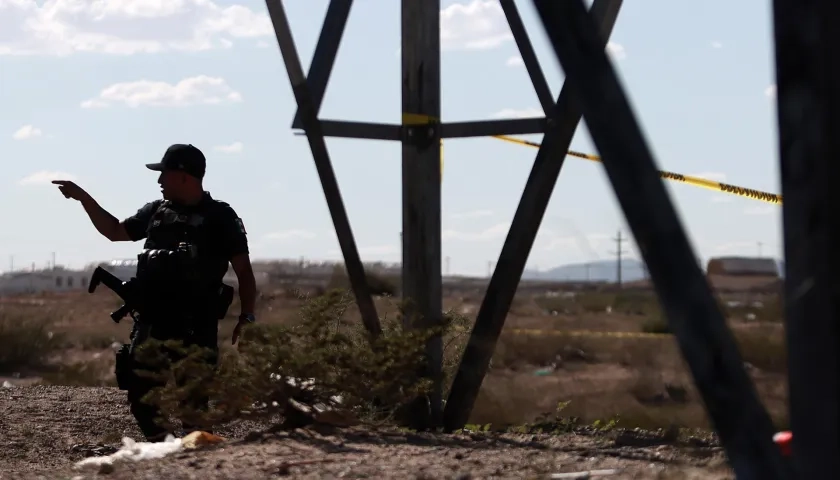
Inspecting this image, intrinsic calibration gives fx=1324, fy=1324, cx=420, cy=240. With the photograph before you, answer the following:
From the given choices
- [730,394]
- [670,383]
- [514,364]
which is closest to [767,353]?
[670,383]

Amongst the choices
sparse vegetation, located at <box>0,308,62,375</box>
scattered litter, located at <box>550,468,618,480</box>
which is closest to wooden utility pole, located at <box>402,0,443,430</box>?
scattered litter, located at <box>550,468,618,480</box>

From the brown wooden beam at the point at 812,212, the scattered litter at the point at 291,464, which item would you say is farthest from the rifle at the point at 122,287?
the brown wooden beam at the point at 812,212

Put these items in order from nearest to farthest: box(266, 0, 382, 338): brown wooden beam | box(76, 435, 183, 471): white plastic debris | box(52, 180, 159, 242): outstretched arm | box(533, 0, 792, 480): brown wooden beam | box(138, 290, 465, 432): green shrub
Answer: box(533, 0, 792, 480): brown wooden beam < box(76, 435, 183, 471): white plastic debris < box(138, 290, 465, 432): green shrub < box(266, 0, 382, 338): brown wooden beam < box(52, 180, 159, 242): outstretched arm

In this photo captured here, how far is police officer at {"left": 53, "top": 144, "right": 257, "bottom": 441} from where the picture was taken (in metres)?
6.14

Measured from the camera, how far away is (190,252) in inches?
239

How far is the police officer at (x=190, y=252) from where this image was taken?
6.14 m

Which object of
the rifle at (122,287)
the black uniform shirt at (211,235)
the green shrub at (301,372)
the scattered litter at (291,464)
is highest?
the black uniform shirt at (211,235)

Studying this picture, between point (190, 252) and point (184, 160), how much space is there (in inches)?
17.5

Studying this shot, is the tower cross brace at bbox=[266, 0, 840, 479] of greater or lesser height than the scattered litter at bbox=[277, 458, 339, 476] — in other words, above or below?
above

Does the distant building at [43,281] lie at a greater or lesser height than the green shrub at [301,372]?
greater

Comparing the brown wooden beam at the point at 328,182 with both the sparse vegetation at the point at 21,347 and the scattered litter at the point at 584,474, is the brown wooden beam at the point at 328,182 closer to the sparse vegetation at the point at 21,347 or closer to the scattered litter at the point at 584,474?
the scattered litter at the point at 584,474

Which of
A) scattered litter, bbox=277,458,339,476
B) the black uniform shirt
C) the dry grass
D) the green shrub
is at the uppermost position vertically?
the black uniform shirt

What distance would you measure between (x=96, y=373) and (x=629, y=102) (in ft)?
42.9

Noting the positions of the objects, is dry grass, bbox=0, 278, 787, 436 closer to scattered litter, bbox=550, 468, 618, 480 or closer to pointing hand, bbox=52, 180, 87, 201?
pointing hand, bbox=52, 180, 87, 201
